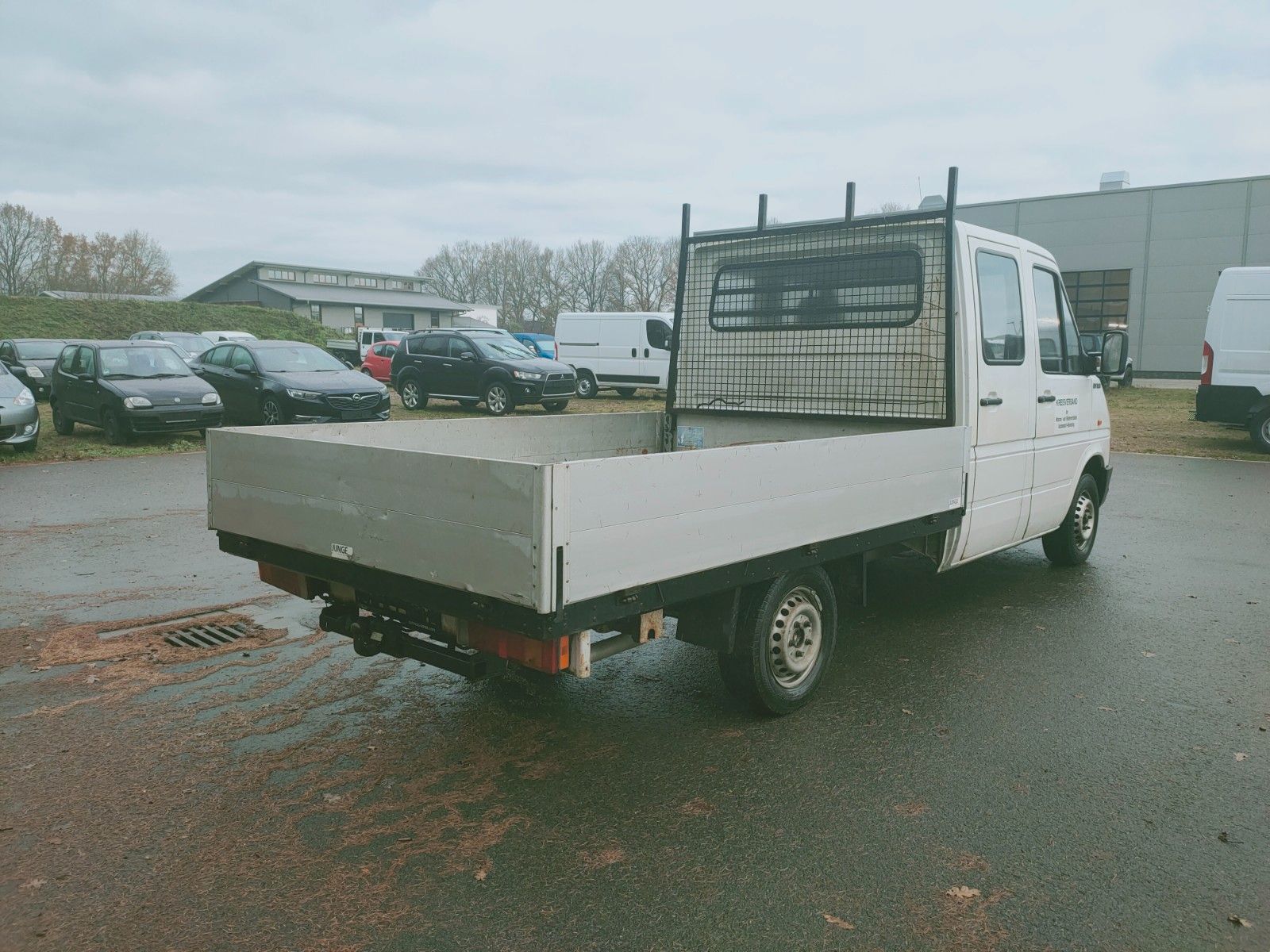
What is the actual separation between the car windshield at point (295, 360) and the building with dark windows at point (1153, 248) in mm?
23120

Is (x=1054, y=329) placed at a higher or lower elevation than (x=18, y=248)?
lower

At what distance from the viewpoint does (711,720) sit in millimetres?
4504

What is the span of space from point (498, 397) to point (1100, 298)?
21.4 metres

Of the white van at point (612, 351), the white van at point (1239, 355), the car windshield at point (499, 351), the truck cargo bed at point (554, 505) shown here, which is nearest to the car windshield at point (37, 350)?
the car windshield at point (499, 351)

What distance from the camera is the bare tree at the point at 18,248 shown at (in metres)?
69.5

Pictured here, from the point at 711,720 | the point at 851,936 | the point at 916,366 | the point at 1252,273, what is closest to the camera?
the point at 851,936

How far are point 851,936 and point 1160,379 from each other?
1248 inches

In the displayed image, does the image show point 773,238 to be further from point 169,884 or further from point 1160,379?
point 1160,379

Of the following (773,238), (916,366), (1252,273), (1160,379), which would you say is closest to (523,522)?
(916,366)

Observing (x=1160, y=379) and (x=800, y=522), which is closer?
(x=800, y=522)

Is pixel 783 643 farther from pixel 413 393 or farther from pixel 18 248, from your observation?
pixel 18 248

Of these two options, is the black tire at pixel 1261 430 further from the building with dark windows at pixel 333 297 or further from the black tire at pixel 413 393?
Answer: the building with dark windows at pixel 333 297

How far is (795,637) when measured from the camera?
4.60m

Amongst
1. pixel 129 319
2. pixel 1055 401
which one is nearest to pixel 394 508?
pixel 1055 401
